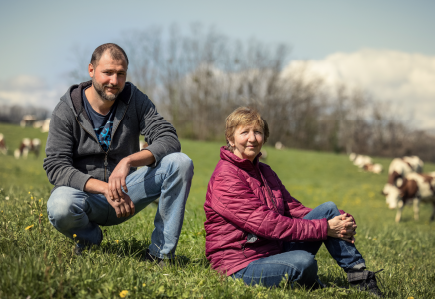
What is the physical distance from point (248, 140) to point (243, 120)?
17 centimetres

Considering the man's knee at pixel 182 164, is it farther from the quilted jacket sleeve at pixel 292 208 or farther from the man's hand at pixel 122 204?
the quilted jacket sleeve at pixel 292 208

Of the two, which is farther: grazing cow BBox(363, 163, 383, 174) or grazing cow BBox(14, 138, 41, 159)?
grazing cow BBox(14, 138, 41, 159)

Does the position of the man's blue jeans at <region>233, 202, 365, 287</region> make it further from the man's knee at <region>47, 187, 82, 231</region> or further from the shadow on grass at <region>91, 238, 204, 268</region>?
the man's knee at <region>47, 187, 82, 231</region>

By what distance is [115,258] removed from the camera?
113 inches

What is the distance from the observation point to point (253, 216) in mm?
2824

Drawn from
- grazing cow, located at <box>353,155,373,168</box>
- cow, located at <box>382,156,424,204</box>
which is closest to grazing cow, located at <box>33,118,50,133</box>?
grazing cow, located at <box>353,155,373,168</box>

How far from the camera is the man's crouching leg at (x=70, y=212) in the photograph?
2.81 m

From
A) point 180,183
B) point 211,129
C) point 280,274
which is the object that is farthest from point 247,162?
point 211,129

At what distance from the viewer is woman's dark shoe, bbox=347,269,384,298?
10.00 ft

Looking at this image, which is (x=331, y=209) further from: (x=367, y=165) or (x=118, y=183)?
(x=367, y=165)

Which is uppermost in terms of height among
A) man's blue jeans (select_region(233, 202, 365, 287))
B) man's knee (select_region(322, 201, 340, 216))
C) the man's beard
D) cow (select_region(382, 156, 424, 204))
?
the man's beard

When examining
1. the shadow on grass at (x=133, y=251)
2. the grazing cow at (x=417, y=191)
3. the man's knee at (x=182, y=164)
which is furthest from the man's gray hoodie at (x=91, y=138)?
the grazing cow at (x=417, y=191)

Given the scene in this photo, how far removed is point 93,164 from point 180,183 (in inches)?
32.2

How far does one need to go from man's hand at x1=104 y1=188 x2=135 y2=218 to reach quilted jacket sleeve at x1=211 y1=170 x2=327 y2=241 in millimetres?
643
